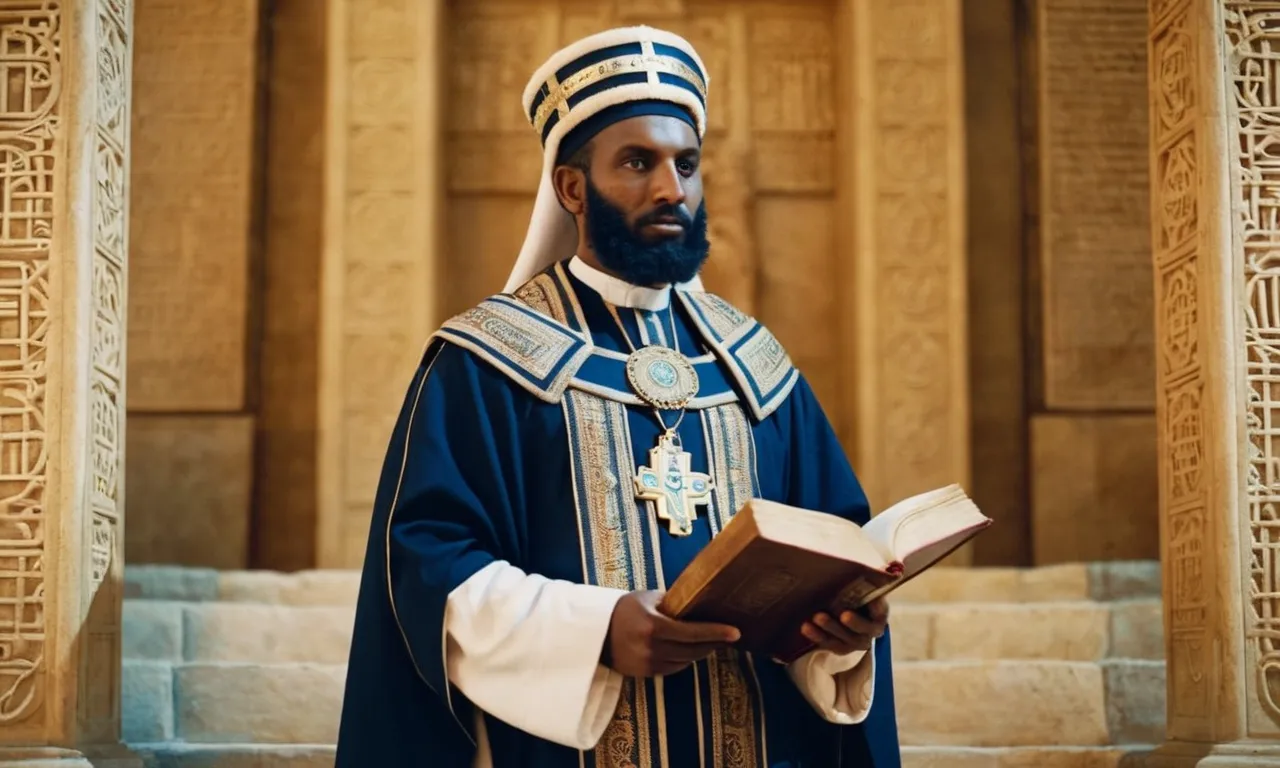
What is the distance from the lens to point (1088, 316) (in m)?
9.02

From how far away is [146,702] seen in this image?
216 inches

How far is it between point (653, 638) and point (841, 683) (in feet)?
1.76

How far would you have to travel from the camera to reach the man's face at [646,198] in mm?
3574

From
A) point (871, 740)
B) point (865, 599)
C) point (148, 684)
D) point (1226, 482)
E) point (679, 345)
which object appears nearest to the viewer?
point (865, 599)

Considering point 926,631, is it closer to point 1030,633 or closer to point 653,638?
point 1030,633

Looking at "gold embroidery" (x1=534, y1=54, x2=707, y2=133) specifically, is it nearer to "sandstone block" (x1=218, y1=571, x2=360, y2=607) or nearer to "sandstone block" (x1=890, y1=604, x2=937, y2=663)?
"sandstone block" (x1=890, y1=604, x2=937, y2=663)

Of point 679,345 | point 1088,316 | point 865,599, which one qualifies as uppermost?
point 1088,316

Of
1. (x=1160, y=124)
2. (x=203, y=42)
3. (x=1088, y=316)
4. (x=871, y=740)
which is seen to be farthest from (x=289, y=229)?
(x=871, y=740)

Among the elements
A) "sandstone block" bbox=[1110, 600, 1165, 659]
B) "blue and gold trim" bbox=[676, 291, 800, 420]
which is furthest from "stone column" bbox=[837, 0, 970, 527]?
"blue and gold trim" bbox=[676, 291, 800, 420]

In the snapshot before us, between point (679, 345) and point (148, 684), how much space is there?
8.83 ft

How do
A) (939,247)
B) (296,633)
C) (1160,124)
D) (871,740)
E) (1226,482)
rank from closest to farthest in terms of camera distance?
(871,740) < (1226,482) < (1160,124) < (296,633) < (939,247)

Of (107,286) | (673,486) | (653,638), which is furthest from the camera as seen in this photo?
(107,286)

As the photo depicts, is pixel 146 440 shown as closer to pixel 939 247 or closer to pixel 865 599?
pixel 939 247

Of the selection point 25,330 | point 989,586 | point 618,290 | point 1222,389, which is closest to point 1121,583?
point 989,586
